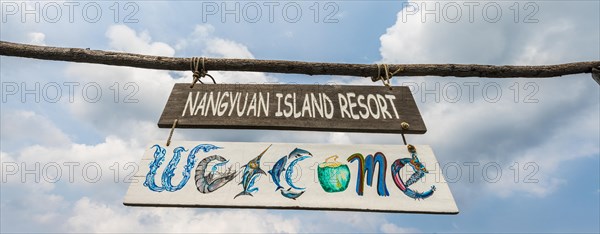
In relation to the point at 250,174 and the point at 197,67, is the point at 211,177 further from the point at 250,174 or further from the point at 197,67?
the point at 197,67

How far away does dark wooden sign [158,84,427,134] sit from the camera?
2725 mm

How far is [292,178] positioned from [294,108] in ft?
2.19

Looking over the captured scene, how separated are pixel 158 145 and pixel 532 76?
3555 millimetres

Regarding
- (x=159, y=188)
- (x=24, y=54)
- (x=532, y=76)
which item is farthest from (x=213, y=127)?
(x=532, y=76)

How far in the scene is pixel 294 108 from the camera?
283 centimetres

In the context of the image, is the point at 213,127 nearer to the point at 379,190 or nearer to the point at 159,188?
the point at 159,188

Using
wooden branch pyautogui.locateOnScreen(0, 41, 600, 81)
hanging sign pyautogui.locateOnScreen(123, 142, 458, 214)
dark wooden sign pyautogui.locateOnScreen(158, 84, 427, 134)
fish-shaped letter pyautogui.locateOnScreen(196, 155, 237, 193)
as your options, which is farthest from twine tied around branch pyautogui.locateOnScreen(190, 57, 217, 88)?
fish-shaped letter pyautogui.locateOnScreen(196, 155, 237, 193)

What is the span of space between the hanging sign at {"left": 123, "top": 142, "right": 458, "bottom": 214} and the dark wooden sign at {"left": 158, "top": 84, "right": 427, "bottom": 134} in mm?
205

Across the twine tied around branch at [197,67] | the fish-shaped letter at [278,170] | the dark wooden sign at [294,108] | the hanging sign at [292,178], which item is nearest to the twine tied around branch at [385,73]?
the dark wooden sign at [294,108]

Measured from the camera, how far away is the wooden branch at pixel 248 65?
3301mm

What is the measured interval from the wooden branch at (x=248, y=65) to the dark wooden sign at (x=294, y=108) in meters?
0.38

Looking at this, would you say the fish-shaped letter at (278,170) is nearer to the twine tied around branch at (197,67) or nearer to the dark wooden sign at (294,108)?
the dark wooden sign at (294,108)

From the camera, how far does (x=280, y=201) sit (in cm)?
223

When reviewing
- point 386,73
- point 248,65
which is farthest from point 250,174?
point 386,73
